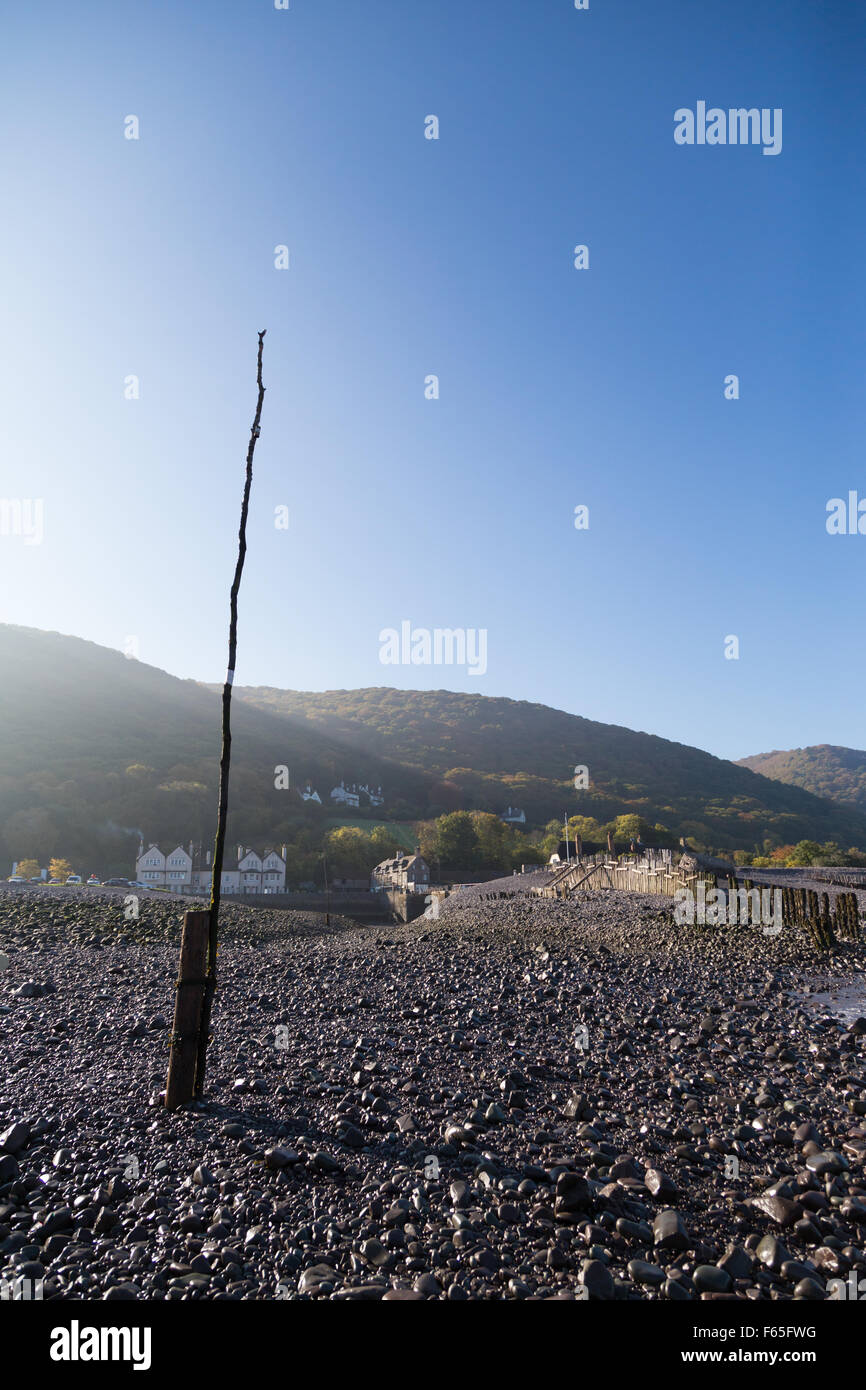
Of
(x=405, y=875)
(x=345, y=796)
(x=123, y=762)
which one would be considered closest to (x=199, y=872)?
(x=405, y=875)

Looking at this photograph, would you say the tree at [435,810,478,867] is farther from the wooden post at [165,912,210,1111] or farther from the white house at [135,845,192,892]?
the wooden post at [165,912,210,1111]

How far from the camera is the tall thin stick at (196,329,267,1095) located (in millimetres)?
7355

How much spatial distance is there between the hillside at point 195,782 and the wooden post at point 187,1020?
88.3 metres

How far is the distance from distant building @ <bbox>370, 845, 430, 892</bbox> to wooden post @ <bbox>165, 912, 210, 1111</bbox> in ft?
203

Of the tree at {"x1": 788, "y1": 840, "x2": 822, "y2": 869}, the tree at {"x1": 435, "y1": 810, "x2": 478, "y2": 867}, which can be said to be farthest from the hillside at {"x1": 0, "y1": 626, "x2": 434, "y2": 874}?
the tree at {"x1": 788, "y1": 840, "x2": 822, "y2": 869}

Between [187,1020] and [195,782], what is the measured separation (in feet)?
367

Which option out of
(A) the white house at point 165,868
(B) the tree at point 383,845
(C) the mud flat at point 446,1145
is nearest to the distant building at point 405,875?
(B) the tree at point 383,845

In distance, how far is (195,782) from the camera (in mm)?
111875

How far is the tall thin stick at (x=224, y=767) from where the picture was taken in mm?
7355

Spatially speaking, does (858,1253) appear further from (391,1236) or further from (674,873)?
(674,873)

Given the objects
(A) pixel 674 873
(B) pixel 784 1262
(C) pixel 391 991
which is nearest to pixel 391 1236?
(B) pixel 784 1262

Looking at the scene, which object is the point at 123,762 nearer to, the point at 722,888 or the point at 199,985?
the point at 722,888
